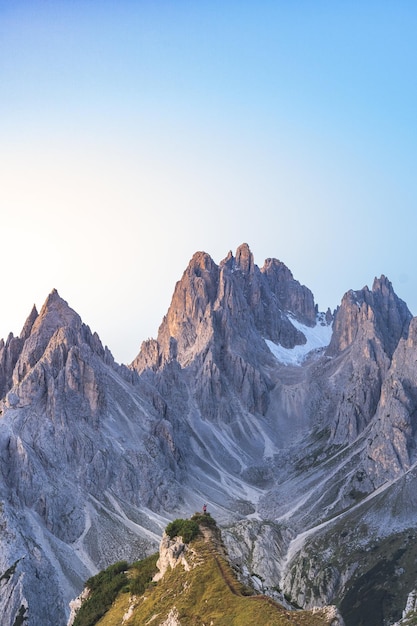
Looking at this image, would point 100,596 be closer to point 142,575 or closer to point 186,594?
point 142,575

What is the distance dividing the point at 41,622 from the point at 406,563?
84.4 m

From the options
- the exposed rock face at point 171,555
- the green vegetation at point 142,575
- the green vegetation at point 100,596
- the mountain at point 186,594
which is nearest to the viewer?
the mountain at point 186,594

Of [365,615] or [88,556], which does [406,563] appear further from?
[88,556]

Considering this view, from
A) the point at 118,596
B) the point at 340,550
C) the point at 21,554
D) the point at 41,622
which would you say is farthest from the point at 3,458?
the point at 118,596

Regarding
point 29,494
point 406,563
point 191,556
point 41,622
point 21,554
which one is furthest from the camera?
point 29,494

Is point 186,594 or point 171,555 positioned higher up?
→ point 171,555

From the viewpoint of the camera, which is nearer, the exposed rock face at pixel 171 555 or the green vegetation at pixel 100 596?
the exposed rock face at pixel 171 555

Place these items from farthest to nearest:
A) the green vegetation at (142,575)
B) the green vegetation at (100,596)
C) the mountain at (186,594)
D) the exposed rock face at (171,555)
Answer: the green vegetation at (100,596), the green vegetation at (142,575), the exposed rock face at (171,555), the mountain at (186,594)

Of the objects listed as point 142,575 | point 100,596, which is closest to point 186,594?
point 142,575

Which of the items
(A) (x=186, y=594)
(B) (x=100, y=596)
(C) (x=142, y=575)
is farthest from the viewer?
(B) (x=100, y=596)

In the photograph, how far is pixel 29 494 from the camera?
191375mm

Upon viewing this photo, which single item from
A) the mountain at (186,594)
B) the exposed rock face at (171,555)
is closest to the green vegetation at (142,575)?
the mountain at (186,594)

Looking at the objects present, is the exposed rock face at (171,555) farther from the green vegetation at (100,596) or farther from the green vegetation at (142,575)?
the green vegetation at (100,596)

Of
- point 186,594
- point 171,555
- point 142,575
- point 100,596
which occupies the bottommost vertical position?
point 186,594
